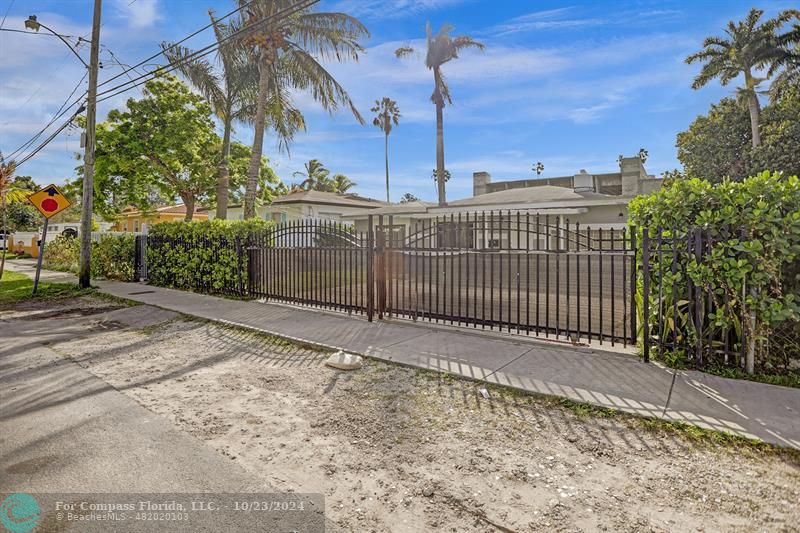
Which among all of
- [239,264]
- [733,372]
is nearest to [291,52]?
[239,264]

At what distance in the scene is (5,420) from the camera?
3.77m

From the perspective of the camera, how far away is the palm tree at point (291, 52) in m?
14.2

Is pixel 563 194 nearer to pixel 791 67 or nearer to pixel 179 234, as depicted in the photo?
pixel 179 234

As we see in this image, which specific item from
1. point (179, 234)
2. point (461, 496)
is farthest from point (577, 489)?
point (179, 234)

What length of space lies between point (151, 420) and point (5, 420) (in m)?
1.28

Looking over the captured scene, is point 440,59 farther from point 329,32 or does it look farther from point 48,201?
→ point 48,201

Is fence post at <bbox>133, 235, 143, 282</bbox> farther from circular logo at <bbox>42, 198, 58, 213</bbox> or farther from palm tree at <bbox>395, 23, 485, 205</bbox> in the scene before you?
palm tree at <bbox>395, 23, 485, 205</bbox>

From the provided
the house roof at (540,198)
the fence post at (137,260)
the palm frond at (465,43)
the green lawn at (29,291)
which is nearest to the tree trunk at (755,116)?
the house roof at (540,198)

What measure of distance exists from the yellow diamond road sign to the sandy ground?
945 centimetres

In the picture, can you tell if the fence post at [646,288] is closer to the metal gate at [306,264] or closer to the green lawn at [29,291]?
the metal gate at [306,264]

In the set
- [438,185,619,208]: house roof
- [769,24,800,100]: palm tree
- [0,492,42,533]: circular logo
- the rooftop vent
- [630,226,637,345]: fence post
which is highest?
[769,24,800,100]: palm tree

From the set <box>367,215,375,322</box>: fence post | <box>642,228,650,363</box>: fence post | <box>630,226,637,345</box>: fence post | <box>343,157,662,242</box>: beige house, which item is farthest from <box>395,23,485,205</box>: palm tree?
<box>642,228,650,363</box>: fence post

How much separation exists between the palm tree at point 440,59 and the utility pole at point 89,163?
16.4 meters

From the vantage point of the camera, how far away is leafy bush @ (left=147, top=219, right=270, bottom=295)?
10.6 metres
